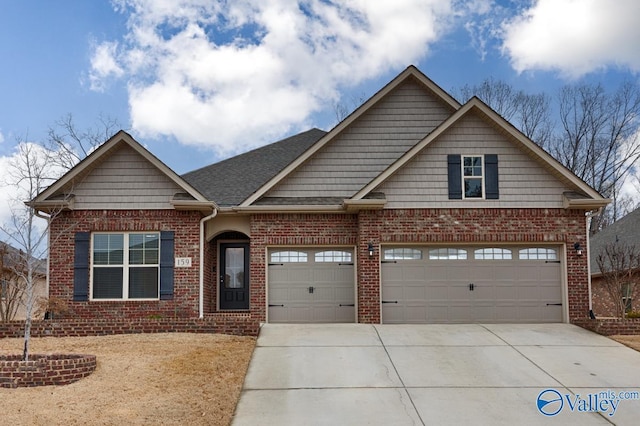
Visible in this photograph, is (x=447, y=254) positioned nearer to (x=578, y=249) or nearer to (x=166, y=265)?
(x=578, y=249)

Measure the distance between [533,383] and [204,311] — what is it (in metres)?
8.70

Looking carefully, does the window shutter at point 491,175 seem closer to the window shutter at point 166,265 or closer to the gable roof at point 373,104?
the gable roof at point 373,104

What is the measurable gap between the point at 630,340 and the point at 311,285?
738cm

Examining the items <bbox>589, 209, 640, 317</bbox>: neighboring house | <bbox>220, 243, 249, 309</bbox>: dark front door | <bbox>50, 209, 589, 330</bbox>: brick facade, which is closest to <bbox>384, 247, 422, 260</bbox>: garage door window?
<bbox>50, 209, 589, 330</bbox>: brick facade

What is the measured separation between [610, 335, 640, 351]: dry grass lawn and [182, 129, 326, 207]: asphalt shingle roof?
926 cm

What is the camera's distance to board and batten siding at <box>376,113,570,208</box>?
1495 centimetres

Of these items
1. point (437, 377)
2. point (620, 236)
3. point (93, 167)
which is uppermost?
point (93, 167)

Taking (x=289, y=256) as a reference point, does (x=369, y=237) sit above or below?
above

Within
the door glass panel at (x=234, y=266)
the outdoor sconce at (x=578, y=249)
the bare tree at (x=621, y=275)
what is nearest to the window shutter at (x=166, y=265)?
the door glass panel at (x=234, y=266)

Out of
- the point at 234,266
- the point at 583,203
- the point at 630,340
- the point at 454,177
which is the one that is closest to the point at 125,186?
the point at 234,266

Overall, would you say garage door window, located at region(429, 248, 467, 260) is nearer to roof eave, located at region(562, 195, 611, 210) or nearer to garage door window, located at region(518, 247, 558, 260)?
garage door window, located at region(518, 247, 558, 260)

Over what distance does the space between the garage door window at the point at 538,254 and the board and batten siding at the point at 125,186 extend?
8704mm

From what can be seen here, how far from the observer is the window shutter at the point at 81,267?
14.9 metres

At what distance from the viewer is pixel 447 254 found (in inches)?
598
